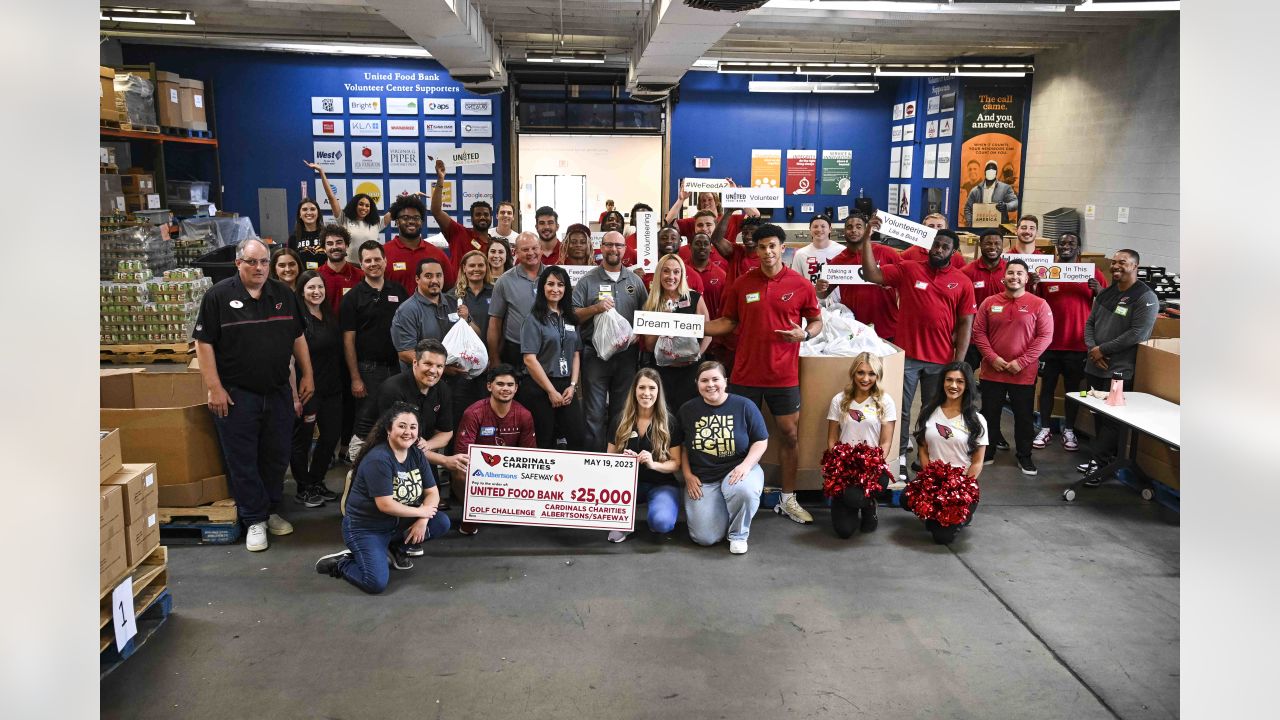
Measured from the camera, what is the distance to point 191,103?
11.7 meters

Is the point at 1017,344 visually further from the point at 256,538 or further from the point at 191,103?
the point at 191,103

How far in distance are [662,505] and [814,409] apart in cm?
127

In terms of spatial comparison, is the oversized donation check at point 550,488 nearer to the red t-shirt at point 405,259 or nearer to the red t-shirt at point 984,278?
the red t-shirt at point 405,259

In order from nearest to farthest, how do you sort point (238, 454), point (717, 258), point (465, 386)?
point (238, 454)
point (465, 386)
point (717, 258)

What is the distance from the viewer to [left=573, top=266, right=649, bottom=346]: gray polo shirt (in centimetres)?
598

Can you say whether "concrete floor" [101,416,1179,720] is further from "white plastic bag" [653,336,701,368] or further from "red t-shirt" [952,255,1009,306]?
"red t-shirt" [952,255,1009,306]

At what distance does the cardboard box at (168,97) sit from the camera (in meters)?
11.0

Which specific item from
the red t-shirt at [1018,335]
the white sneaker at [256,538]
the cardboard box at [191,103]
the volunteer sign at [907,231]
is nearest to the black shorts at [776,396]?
the volunteer sign at [907,231]

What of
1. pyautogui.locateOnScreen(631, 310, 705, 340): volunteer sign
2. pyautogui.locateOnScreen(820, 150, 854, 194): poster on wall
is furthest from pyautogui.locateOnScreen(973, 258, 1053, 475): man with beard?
pyautogui.locateOnScreen(820, 150, 854, 194): poster on wall
